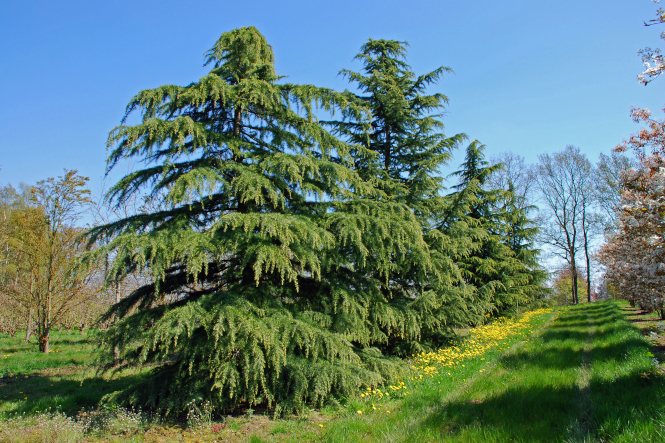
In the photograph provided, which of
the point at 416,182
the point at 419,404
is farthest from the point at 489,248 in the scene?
the point at 419,404

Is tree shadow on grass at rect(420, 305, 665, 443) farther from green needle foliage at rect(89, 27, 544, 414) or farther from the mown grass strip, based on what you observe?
green needle foliage at rect(89, 27, 544, 414)

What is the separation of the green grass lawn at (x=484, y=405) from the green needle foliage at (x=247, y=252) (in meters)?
0.46

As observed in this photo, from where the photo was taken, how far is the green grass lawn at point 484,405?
383 cm

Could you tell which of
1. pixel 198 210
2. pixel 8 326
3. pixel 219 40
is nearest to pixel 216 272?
pixel 198 210

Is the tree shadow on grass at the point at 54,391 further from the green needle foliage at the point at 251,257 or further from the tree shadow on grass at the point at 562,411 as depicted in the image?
the tree shadow on grass at the point at 562,411

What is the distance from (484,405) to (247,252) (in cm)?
403

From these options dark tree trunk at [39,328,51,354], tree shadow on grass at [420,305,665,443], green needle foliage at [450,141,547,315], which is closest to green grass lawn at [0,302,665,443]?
tree shadow on grass at [420,305,665,443]

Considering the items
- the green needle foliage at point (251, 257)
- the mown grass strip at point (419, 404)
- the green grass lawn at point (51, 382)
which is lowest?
the green grass lawn at point (51, 382)

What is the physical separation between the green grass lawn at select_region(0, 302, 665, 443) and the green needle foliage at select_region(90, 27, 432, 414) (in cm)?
46

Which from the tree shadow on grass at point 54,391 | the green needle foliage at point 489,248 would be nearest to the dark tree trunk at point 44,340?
the tree shadow on grass at point 54,391

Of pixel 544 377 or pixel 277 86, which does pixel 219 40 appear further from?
pixel 544 377

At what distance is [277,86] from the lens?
734 cm

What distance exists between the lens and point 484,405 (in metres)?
4.78

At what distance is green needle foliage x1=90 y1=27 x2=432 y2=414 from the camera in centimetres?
539
